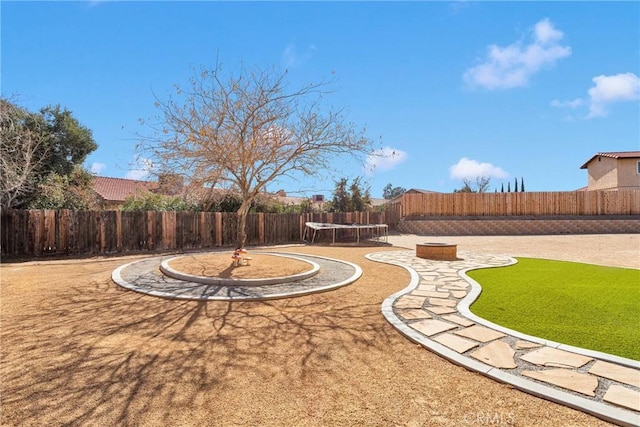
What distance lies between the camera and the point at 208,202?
14.8 metres

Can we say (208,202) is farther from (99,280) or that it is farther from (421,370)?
(421,370)

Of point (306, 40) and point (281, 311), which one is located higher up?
point (306, 40)

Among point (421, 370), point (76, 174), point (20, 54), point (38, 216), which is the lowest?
point (421, 370)

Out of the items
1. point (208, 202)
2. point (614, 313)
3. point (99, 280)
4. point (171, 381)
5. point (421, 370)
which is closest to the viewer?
point (171, 381)

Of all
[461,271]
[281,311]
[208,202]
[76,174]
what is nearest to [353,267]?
[461,271]

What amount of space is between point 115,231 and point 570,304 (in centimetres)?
1248

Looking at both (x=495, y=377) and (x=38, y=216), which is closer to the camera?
(x=495, y=377)

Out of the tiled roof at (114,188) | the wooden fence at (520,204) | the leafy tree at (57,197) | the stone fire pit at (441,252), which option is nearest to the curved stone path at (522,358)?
the stone fire pit at (441,252)

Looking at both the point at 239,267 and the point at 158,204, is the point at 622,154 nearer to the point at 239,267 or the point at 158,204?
the point at 239,267

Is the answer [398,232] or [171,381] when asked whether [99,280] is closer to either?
[171,381]

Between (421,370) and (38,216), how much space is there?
12.2 m

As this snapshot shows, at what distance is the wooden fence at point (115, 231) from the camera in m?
10.4

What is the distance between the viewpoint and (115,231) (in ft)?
38.0

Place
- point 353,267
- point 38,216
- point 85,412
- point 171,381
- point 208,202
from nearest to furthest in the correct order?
point 85,412 → point 171,381 → point 353,267 → point 38,216 → point 208,202
